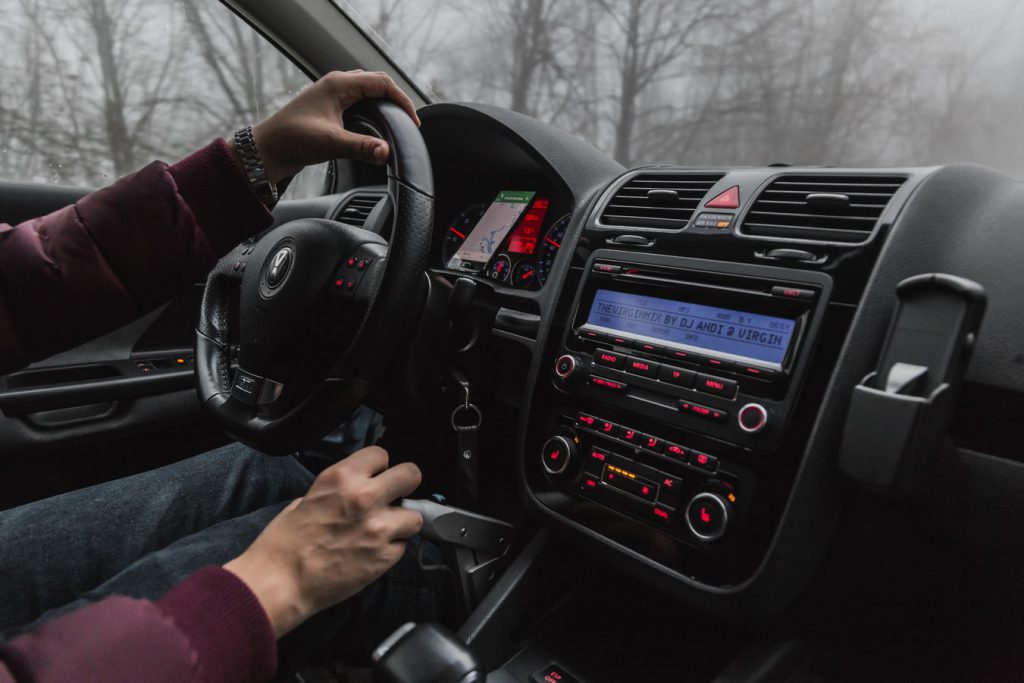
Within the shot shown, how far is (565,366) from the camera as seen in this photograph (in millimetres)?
1137

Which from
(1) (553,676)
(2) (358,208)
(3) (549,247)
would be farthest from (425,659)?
(2) (358,208)

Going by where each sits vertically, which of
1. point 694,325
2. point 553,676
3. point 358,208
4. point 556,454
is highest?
point 358,208

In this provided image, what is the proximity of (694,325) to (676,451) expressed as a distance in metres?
0.18

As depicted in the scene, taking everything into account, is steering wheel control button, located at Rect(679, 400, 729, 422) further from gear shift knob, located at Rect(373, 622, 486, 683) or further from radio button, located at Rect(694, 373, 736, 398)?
gear shift knob, located at Rect(373, 622, 486, 683)

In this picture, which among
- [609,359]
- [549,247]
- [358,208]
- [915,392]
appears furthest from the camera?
[358,208]

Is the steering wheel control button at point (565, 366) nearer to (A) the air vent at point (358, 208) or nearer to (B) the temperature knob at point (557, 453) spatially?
(B) the temperature knob at point (557, 453)

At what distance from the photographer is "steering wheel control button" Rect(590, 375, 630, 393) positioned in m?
1.05

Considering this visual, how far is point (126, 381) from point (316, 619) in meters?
1.10

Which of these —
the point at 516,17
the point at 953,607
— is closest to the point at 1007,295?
the point at 953,607

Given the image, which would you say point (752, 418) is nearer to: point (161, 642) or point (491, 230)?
point (161, 642)

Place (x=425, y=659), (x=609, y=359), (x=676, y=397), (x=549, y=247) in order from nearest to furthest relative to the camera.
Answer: (x=425, y=659), (x=676, y=397), (x=609, y=359), (x=549, y=247)

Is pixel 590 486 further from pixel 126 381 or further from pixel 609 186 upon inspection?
pixel 126 381

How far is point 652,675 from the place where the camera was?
1120 mm

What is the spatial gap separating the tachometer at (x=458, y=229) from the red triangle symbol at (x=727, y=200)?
0.73 metres
